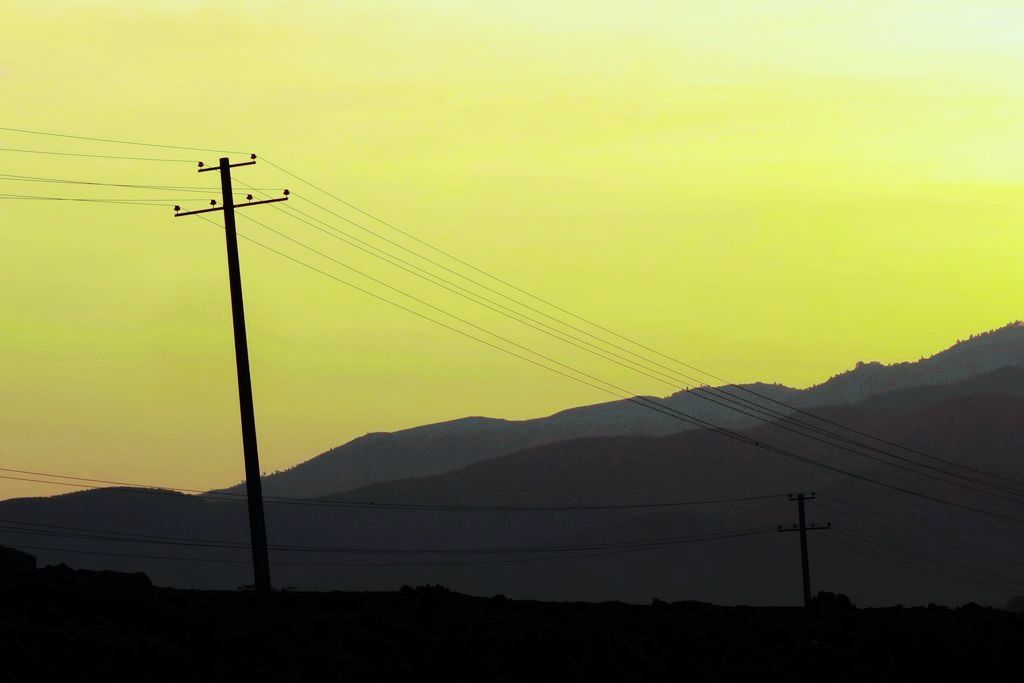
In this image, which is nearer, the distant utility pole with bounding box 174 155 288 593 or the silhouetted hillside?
the silhouetted hillside

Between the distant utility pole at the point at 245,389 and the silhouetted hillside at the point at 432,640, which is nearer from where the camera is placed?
the silhouetted hillside at the point at 432,640

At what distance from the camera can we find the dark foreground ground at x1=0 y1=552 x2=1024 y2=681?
35688mm

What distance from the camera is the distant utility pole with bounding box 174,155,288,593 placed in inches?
2073

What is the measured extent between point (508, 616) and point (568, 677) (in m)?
5.55

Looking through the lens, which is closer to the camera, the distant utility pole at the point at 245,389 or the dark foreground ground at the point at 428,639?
the dark foreground ground at the point at 428,639

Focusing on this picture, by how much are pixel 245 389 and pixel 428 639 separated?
54.7 feet

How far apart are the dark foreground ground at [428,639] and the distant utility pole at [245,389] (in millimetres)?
4085

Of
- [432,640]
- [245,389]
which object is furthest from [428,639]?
[245,389]

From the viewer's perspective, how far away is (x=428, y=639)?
135 feet

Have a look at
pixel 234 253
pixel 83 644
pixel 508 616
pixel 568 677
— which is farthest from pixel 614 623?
pixel 234 253

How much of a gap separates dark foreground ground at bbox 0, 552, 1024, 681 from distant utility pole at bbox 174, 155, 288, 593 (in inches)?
161

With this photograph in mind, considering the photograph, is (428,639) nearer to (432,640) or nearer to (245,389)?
(432,640)

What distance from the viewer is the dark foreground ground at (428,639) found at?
35.7 metres

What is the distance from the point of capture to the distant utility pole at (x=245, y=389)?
52.7 meters
